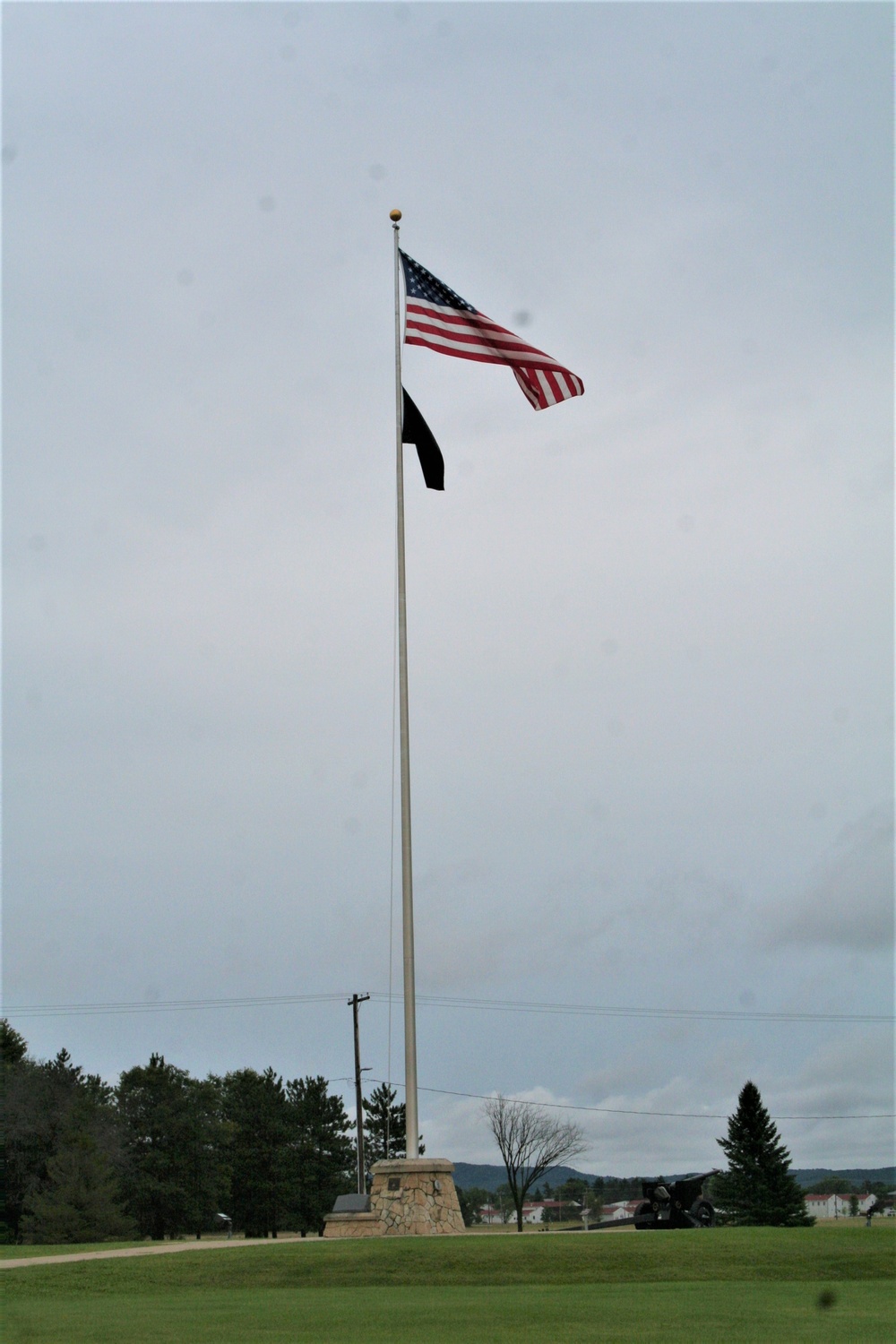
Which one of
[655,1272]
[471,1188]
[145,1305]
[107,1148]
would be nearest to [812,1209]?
[471,1188]

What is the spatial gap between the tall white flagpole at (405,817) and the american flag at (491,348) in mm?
1169

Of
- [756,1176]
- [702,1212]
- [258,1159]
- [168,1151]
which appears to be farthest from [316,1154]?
[702,1212]

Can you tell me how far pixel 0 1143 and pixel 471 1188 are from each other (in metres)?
29.2

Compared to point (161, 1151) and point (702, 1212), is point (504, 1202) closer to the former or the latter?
point (161, 1151)

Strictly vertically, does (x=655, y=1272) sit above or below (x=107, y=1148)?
above

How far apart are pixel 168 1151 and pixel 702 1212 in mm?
47287

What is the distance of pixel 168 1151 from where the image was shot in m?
64.4

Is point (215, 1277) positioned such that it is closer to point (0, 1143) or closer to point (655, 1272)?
point (655, 1272)

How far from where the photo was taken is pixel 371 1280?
1479 centimetres

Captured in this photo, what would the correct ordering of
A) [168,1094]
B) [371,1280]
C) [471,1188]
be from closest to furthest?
[371,1280]
[168,1094]
[471,1188]

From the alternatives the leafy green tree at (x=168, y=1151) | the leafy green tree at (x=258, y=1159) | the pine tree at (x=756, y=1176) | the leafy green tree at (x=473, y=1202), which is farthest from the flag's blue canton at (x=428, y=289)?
the leafy green tree at (x=258, y=1159)

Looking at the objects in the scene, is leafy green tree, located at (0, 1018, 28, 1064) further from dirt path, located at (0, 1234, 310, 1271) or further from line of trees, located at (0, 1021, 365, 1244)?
dirt path, located at (0, 1234, 310, 1271)

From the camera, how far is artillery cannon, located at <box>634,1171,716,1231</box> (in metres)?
22.3

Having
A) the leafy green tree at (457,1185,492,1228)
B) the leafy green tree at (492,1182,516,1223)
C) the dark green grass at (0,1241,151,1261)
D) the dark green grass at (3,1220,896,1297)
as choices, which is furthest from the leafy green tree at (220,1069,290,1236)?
the dark green grass at (3,1220,896,1297)
